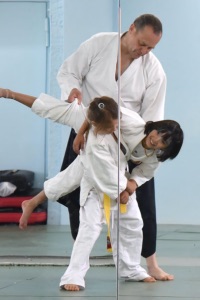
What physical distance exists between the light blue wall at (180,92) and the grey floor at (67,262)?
0.40ft

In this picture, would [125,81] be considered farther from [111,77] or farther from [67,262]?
[67,262]

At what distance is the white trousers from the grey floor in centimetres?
5

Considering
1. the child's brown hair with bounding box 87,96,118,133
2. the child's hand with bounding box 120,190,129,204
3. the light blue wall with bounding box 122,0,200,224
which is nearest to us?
the child's brown hair with bounding box 87,96,118,133

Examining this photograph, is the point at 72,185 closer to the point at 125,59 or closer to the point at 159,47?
the point at 125,59

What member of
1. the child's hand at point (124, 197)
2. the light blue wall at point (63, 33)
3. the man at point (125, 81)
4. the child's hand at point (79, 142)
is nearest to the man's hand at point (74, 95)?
the man at point (125, 81)

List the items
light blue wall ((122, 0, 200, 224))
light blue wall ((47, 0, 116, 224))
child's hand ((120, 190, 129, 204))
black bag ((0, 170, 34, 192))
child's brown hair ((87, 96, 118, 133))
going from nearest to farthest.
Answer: child's brown hair ((87, 96, 118, 133))
child's hand ((120, 190, 129, 204))
light blue wall ((122, 0, 200, 224))
black bag ((0, 170, 34, 192))
light blue wall ((47, 0, 116, 224))

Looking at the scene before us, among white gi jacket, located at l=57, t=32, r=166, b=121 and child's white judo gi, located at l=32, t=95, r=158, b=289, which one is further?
white gi jacket, located at l=57, t=32, r=166, b=121

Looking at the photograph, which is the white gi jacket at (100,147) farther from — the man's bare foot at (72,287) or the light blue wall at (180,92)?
the light blue wall at (180,92)

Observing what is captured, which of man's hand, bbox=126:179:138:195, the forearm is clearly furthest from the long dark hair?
the forearm

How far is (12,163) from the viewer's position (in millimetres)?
4445

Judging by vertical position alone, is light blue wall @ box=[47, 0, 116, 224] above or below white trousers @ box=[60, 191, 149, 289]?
above

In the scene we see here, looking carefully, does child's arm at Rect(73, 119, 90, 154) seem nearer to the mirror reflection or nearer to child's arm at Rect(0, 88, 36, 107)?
the mirror reflection

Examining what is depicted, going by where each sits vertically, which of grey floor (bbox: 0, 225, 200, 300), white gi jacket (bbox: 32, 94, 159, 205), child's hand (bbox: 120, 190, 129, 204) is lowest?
grey floor (bbox: 0, 225, 200, 300)

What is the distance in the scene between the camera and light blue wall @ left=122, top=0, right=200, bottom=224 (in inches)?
169
